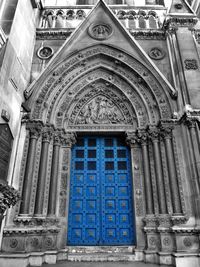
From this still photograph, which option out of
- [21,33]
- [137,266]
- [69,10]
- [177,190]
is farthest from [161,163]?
[69,10]

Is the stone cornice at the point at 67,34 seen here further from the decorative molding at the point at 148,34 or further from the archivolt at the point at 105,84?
the archivolt at the point at 105,84

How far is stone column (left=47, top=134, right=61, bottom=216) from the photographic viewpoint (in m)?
6.59

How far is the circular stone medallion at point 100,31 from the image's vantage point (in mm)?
8859

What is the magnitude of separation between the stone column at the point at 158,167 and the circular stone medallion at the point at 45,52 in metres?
4.99

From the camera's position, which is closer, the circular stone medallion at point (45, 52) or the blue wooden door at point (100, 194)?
the blue wooden door at point (100, 194)

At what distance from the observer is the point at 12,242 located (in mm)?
5801

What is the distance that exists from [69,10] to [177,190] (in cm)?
914

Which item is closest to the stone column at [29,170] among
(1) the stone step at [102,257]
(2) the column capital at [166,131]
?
(1) the stone step at [102,257]

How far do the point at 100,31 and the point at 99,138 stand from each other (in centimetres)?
449

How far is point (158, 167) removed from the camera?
6.86 metres

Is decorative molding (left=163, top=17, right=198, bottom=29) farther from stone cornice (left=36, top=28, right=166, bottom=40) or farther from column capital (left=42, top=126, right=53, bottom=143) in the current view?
column capital (left=42, top=126, right=53, bottom=143)

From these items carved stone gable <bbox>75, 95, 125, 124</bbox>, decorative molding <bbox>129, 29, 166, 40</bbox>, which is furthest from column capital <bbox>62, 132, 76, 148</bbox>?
decorative molding <bbox>129, 29, 166, 40</bbox>

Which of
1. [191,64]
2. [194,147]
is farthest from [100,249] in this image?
[191,64]

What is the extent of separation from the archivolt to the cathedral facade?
4 centimetres
